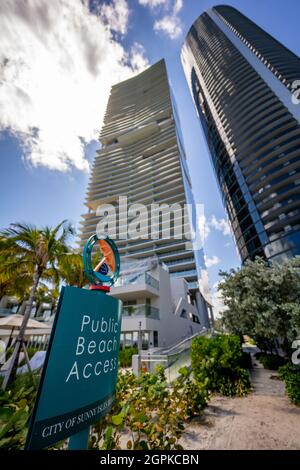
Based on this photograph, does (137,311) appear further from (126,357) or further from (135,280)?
(126,357)

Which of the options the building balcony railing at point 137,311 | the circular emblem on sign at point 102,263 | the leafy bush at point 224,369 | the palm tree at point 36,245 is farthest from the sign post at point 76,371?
the building balcony railing at point 137,311

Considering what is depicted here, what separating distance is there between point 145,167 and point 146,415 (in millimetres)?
67772

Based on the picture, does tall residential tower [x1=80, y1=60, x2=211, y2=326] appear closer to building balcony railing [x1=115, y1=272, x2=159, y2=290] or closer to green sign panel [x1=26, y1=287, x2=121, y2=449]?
building balcony railing [x1=115, y1=272, x2=159, y2=290]

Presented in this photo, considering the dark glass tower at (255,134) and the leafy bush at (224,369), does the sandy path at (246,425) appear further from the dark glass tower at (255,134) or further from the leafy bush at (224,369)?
the dark glass tower at (255,134)

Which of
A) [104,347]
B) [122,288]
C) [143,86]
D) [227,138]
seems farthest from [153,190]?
[143,86]

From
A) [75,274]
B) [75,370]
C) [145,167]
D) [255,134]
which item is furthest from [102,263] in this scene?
[145,167]

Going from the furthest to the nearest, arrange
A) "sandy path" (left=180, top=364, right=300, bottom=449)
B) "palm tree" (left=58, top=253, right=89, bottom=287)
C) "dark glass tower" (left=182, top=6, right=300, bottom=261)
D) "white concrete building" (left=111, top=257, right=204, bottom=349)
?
"dark glass tower" (left=182, top=6, right=300, bottom=261) < "white concrete building" (left=111, top=257, right=204, bottom=349) < "palm tree" (left=58, top=253, right=89, bottom=287) < "sandy path" (left=180, top=364, right=300, bottom=449)

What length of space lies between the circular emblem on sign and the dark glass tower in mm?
29168

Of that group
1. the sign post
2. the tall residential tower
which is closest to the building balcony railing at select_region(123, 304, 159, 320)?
the sign post

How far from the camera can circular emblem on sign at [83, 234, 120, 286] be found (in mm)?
2392

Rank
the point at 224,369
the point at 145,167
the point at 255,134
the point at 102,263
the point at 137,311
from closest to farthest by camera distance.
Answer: the point at 102,263
the point at 224,369
the point at 137,311
the point at 255,134
the point at 145,167

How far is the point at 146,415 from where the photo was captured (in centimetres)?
288

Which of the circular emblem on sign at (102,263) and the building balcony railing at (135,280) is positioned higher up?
the building balcony railing at (135,280)

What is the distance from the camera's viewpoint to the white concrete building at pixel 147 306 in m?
15.1
